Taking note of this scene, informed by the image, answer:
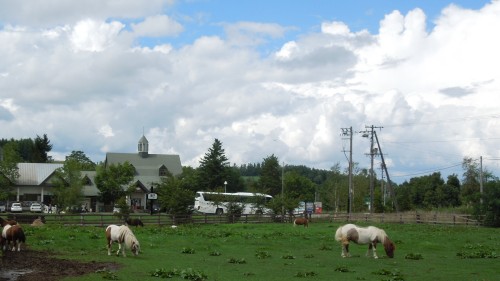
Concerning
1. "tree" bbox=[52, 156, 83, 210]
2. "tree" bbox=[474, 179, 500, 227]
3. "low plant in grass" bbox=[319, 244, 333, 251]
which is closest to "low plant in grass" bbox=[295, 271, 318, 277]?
"low plant in grass" bbox=[319, 244, 333, 251]

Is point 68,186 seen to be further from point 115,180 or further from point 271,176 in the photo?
point 271,176

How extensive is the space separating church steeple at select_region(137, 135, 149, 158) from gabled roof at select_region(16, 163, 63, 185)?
77.5 ft

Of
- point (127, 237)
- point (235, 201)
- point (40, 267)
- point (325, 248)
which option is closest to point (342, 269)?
point (127, 237)

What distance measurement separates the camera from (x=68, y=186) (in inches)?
3487

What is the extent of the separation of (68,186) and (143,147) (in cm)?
4081

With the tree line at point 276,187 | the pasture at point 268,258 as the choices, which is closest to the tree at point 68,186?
the tree line at point 276,187

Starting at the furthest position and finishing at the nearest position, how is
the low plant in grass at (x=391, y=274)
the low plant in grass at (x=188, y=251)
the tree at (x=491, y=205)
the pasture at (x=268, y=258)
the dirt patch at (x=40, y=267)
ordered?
Answer: the tree at (x=491, y=205) → the low plant in grass at (x=188, y=251) → the pasture at (x=268, y=258) → the low plant in grass at (x=391, y=274) → the dirt patch at (x=40, y=267)

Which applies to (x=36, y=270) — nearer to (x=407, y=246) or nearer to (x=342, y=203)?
(x=407, y=246)

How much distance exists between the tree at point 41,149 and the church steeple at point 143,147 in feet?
104

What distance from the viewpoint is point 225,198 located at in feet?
252

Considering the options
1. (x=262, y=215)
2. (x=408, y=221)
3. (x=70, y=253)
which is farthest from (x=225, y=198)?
(x=70, y=253)

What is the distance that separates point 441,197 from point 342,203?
20.9 metres

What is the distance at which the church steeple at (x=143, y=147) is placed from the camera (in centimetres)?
12774

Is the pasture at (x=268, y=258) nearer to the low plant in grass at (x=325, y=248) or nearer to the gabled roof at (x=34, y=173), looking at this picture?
the low plant in grass at (x=325, y=248)
